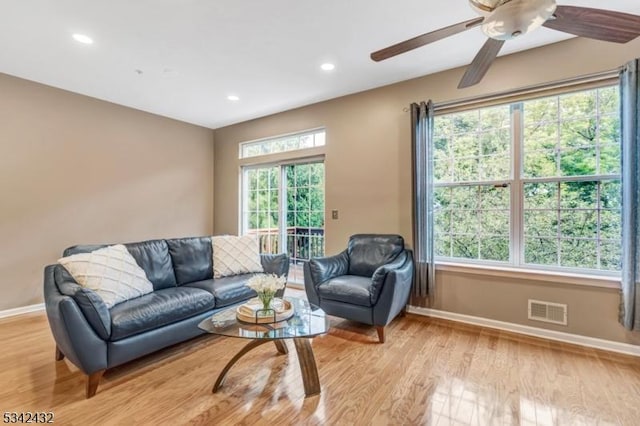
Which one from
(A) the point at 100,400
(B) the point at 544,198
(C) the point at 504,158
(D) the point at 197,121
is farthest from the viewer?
(D) the point at 197,121

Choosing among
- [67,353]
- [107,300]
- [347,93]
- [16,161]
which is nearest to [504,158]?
[347,93]

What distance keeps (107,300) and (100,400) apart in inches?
27.2

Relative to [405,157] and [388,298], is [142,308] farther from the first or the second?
[405,157]

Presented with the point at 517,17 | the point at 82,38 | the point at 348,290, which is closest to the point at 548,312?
the point at 348,290

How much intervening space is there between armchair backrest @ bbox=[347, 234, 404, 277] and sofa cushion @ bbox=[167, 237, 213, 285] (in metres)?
1.65

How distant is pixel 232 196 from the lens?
555 cm

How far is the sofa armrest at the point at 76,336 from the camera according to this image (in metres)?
1.92

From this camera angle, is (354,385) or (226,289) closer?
(354,385)

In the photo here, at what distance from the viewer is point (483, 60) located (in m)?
2.02

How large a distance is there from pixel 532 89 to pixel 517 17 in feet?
6.22

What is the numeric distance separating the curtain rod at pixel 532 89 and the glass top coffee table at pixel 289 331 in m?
2.70

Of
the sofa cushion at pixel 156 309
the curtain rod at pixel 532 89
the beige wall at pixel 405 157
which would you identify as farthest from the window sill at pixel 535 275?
the sofa cushion at pixel 156 309

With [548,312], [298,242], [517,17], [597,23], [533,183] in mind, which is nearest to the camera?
Result: [517,17]

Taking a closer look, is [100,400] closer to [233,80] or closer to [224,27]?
[224,27]
